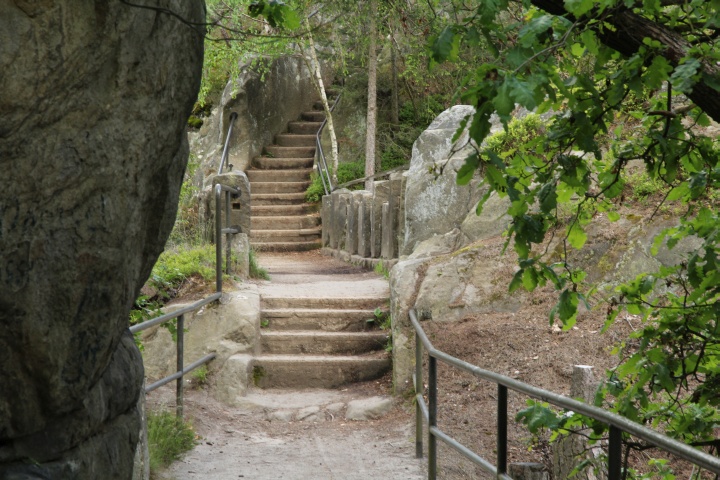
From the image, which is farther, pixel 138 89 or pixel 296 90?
pixel 296 90

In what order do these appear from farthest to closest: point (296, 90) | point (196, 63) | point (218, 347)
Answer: point (296, 90), point (218, 347), point (196, 63)

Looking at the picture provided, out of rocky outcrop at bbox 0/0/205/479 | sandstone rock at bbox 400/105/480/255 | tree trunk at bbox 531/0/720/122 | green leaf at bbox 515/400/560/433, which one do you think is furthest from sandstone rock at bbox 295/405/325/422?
tree trunk at bbox 531/0/720/122

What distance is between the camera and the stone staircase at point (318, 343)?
27.5ft

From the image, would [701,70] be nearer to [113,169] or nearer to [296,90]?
[113,169]

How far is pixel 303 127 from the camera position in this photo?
2225 cm

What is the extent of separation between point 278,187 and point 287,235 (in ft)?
6.93

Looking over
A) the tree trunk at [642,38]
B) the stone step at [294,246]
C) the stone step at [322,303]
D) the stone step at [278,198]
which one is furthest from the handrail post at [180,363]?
the stone step at [278,198]

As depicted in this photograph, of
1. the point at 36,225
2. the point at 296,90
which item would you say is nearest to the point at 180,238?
the point at 36,225

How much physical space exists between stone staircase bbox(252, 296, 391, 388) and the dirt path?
19cm

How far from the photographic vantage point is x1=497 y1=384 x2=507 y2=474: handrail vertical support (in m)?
3.59

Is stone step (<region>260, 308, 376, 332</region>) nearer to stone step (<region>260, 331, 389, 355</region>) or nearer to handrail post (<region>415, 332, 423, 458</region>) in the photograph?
stone step (<region>260, 331, 389, 355</region>)

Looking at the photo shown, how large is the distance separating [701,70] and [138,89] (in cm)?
167

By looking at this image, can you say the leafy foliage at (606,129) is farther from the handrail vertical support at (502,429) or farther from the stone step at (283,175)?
the stone step at (283,175)

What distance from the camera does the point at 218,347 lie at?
8.37 metres
